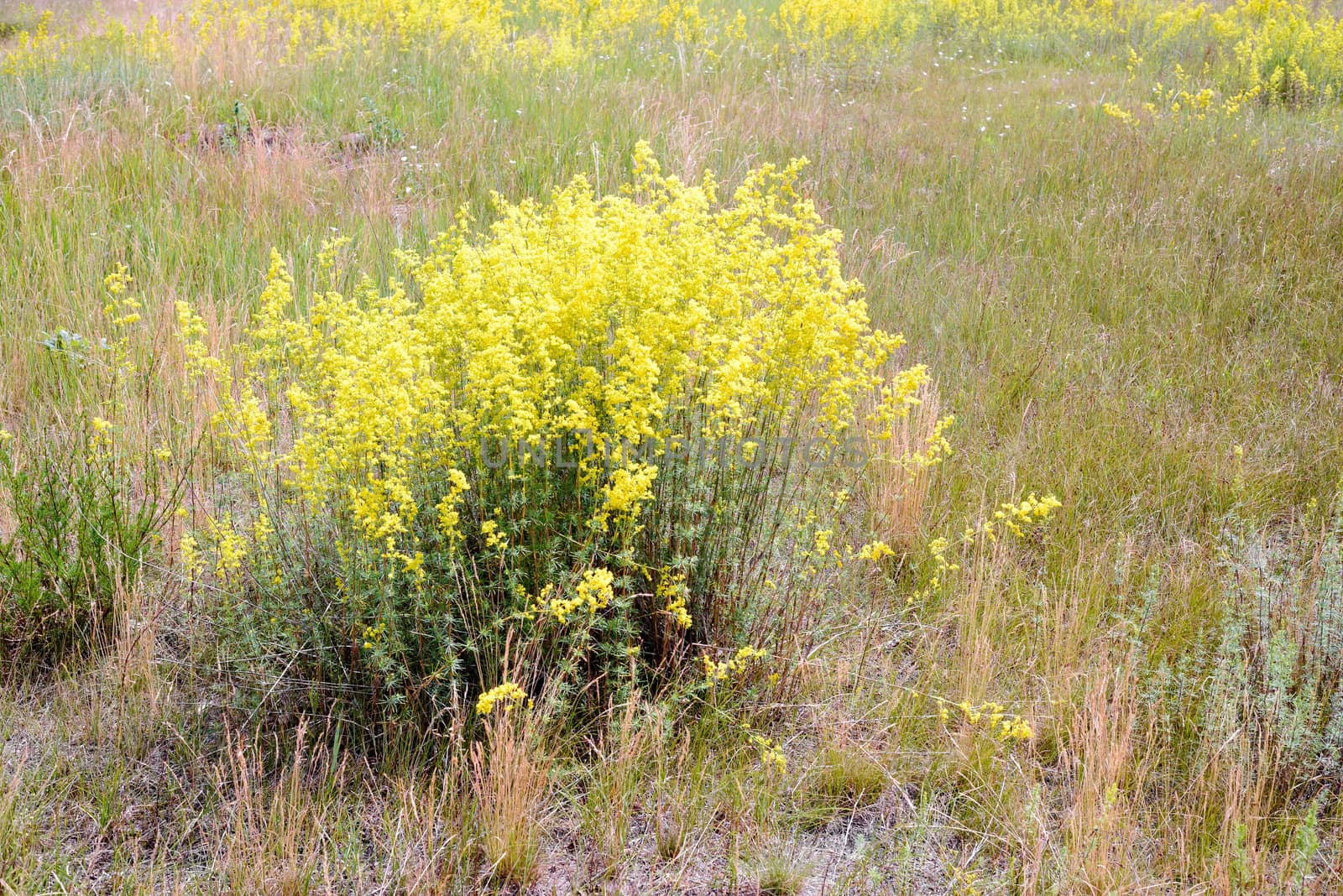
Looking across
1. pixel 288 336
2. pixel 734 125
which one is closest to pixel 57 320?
pixel 288 336

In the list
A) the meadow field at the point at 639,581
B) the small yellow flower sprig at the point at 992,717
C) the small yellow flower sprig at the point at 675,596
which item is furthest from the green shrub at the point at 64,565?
the small yellow flower sprig at the point at 992,717

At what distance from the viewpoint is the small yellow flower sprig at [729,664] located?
2.55m

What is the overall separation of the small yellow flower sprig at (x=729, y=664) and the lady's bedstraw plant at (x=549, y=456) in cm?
8

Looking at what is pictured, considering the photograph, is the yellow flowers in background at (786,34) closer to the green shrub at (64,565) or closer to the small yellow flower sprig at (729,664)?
the green shrub at (64,565)

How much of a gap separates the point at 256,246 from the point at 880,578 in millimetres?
3583

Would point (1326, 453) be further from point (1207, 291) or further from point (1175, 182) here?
point (1175, 182)

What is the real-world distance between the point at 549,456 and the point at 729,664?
0.72 m

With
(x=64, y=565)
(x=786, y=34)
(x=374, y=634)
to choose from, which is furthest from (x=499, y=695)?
(x=786, y=34)

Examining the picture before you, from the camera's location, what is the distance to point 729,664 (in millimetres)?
2623

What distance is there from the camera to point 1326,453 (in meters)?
3.98

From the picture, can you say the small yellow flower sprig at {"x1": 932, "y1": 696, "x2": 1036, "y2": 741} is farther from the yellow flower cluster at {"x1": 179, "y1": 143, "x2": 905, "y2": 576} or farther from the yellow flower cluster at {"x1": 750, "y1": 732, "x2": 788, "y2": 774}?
the yellow flower cluster at {"x1": 179, "y1": 143, "x2": 905, "y2": 576}

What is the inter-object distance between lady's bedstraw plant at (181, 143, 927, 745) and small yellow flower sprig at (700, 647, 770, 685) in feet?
0.25

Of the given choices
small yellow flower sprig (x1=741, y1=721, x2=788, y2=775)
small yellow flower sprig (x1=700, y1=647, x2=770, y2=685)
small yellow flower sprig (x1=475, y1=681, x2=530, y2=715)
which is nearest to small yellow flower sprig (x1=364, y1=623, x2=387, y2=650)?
small yellow flower sprig (x1=475, y1=681, x2=530, y2=715)

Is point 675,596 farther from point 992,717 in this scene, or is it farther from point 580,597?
point 992,717
